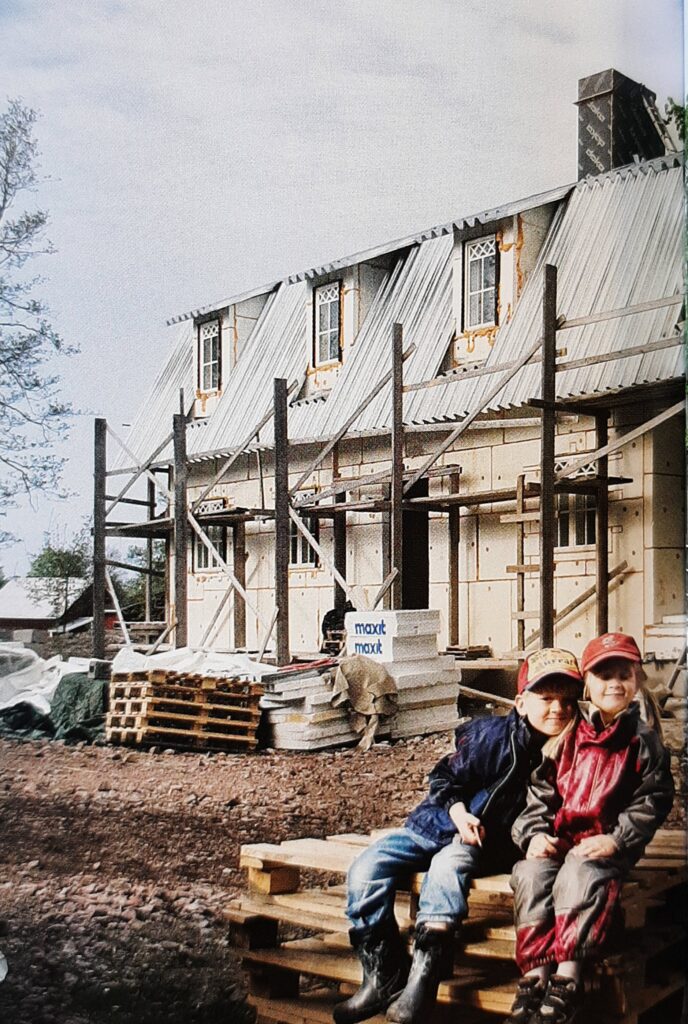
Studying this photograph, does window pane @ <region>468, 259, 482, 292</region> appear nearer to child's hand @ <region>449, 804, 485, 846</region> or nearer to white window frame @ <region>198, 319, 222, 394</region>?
white window frame @ <region>198, 319, 222, 394</region>

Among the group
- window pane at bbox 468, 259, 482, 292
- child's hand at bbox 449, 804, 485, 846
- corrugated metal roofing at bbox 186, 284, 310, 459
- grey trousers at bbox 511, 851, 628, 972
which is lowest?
grey trousers at bbox 511, 851, 628, 972

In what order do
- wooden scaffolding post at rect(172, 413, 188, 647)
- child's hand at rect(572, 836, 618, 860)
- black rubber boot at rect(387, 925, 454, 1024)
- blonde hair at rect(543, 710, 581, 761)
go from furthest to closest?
wooden scaffolding post at rect(172, 413, 188, 647) < blonde hair at rect(543, 710, 581, 761) < child's hand at rect(572, 836, 618, 860) < black rubber boot at rect(387, 925, 454, 1024)

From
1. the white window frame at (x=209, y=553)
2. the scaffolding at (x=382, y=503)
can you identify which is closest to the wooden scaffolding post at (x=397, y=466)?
the scaffolding at (x=382, y=503)

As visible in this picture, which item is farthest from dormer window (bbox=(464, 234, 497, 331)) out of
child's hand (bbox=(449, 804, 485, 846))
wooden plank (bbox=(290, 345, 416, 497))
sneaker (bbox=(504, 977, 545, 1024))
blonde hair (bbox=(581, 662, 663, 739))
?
sneaker (bbox=(504, 977, 545, 1024))

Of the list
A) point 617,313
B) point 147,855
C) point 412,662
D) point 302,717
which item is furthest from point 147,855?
point 617,313

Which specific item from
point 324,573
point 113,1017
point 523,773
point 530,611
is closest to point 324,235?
point 324,573

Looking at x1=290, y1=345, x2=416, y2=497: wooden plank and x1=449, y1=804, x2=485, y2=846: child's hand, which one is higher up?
x1=290, y1=345, x2=416, y2=497: wooden plank

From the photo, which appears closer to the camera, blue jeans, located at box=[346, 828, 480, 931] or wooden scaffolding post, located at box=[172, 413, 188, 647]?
blue jeans, located at box=[346, 828, 480, 931]

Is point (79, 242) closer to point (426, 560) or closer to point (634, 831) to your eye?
point (426, 560)
